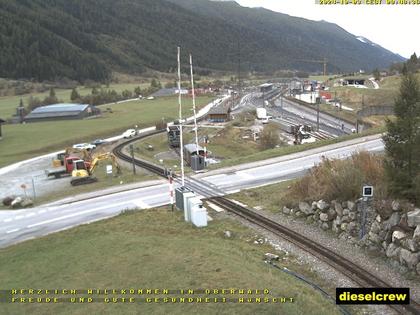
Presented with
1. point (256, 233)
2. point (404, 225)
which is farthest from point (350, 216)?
point (256, 233)

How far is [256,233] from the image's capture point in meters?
24.8

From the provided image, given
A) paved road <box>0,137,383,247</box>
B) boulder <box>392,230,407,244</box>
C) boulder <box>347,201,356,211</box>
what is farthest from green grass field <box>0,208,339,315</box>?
boulder <box>347,201,356,211</box>

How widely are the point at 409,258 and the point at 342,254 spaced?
3.36 meters

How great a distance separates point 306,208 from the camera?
2583cm

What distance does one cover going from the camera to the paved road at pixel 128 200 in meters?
31.5

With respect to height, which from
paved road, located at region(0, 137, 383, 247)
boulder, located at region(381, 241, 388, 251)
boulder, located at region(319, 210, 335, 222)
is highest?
boulder, located at region(381, 241, 388, 251)

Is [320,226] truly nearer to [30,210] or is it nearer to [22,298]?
[22,298]

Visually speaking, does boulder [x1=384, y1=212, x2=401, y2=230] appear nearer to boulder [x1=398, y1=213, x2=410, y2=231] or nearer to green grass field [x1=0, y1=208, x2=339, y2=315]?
boulder [x1=398, y1=213, x2=410, y2=231]

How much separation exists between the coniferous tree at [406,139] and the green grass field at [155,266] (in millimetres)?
6087

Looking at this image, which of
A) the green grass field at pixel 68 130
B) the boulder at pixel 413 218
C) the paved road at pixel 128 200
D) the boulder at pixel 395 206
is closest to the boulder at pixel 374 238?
the boulder at pixel 395 206

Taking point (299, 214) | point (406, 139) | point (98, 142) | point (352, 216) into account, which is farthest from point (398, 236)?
point (98, 142)

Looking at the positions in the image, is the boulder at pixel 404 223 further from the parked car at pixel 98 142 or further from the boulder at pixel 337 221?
the parked car at pixel 98 142

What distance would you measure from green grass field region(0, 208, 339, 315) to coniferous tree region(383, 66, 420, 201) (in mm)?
6087

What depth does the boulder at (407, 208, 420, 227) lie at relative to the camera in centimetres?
1831
